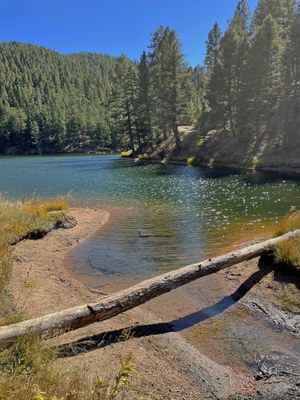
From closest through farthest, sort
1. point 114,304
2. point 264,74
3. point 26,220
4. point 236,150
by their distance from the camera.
→ point 114,304 < point 26,220 < point 264,74 < point 236,150

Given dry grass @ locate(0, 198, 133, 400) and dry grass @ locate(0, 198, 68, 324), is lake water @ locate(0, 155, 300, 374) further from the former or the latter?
dry grass @ locate(0, 198, 133, 400)

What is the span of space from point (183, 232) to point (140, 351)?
27.6ft

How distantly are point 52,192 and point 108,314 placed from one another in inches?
793

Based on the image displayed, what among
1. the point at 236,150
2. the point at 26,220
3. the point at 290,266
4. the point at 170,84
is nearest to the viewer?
the point at 290,266

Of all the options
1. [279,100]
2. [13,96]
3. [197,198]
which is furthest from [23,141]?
[197,198]

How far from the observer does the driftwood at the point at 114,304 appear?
493 cm

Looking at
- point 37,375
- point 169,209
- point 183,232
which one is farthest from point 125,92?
point 37,375

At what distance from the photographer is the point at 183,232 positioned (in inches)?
543

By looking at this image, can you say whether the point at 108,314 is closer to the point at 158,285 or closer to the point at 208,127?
the point at 158,285

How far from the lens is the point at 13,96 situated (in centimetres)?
16675

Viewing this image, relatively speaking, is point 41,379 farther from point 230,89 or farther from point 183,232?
point 230,89

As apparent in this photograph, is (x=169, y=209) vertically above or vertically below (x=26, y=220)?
below

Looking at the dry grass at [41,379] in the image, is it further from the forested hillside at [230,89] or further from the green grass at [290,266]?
the forested hillside at [230,89]

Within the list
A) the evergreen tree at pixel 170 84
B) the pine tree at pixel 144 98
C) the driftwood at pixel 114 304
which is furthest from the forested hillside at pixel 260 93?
the driftwood at pixel 114 304
